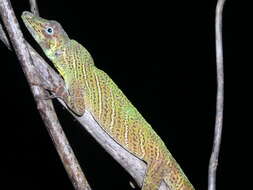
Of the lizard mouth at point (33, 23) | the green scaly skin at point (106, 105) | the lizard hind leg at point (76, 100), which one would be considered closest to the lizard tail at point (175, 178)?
the green scaly skin at point (106, 105)

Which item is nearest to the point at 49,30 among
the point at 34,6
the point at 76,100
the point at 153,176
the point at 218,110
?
the point at 34,6

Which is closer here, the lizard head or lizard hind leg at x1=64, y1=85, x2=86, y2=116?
lizard hind leg at x1=64, y1=85, x2=86, y2=116

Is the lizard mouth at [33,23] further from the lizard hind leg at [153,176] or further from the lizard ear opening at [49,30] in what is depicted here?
the lizard hind leg at [153,176]

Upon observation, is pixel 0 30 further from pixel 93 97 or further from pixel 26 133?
pixel 26 133

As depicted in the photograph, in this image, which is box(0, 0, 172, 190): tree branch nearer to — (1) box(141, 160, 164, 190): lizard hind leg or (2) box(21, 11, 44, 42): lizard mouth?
(1) box(141, 160, 164, 190): lizard hind leg

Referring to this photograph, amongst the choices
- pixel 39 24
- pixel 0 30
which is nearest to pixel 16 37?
pixel 0 30

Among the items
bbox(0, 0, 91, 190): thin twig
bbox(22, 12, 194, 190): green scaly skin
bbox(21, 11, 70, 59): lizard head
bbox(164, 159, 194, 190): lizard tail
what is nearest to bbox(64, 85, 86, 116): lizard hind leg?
bbox(22, 12, 194, 190): green scaly skin
